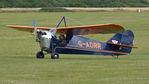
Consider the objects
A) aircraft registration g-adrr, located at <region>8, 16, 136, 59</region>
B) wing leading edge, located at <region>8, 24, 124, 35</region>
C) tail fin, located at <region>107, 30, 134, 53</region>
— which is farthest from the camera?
tail fin, located at <region>107, 30, 134, 53</region>

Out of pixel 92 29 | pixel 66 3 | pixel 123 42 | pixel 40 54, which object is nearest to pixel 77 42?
pixel 92 29

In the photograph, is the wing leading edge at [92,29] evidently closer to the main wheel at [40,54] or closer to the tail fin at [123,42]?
the main wheel at [40,54]

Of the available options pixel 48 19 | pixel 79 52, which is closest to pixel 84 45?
pixel 79 52

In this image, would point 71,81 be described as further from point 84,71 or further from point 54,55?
point 54,55

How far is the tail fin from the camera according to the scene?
21.4m

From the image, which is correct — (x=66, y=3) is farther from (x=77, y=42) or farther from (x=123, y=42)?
(x=77, y=42)

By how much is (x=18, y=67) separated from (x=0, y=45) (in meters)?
13.5

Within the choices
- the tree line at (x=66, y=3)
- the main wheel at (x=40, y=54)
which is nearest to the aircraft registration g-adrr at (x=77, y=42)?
the main wheel at (x=40, y=54)

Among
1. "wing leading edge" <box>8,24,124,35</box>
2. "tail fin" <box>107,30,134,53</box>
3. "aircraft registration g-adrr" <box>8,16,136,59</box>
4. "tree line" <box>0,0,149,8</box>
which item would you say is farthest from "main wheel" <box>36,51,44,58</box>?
"tree line" <box>0,0,149,8</box>

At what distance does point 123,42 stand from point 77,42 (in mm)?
2393

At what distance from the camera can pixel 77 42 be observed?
2123cm

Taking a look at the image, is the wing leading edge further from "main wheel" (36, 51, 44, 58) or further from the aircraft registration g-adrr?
"main wheel" (36, 51, 44, 58)

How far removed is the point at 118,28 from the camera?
61.5 ft

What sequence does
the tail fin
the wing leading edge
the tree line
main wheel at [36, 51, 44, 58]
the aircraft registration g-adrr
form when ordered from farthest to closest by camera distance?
the tree line < the tail fin < main wheel at [36, 51, 44, 58] < the aircraft registration g-adrr < the wing leading edge
